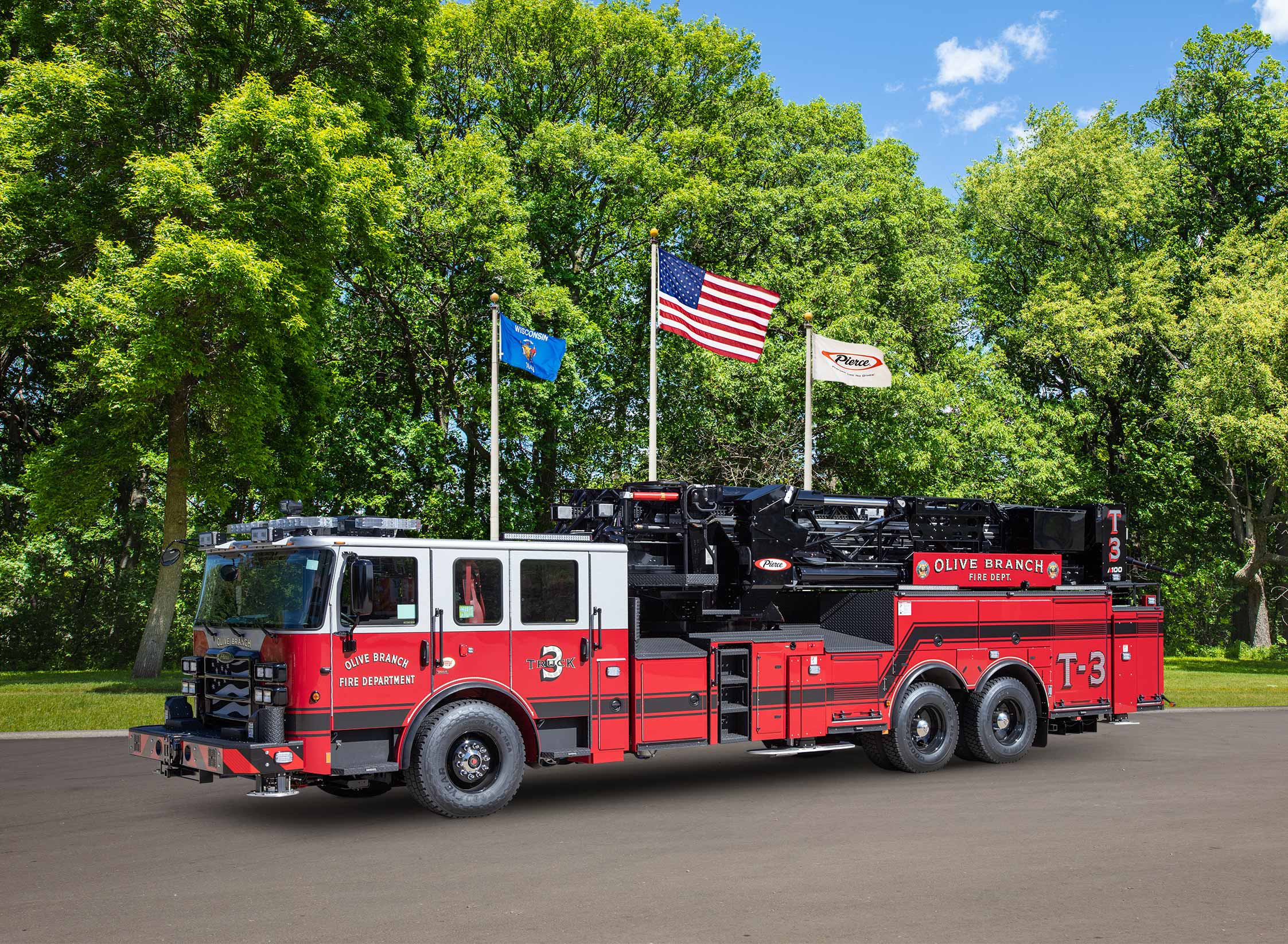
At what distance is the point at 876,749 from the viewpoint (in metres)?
13.9

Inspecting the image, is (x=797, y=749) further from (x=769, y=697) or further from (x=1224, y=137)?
(x=1224, y=137)

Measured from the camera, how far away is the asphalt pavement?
7223 millimetres

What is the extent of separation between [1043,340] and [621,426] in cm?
1474

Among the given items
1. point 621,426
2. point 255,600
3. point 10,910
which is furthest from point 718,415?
point 10,910

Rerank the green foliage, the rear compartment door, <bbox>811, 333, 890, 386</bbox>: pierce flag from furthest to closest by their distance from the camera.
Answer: the green foliage, <bbox>811, 333, 890, 386</bbox>: pierce flag, the rear compartment door

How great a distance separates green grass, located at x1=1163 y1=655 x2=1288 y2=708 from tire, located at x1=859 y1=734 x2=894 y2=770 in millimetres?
10997

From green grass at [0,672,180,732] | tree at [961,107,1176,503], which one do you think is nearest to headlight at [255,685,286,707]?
green grass at [0,672,180,732]

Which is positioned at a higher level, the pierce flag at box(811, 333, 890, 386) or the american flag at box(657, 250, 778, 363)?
the american flag at box(657, 250, 778, 363)

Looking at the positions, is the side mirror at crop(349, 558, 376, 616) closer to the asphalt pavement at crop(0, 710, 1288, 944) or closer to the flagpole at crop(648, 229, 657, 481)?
the asphalt pavement at crop(0, 710, 1288, 944)

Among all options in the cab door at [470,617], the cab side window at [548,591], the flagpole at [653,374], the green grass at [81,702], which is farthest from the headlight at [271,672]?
the green grass at [81,702]

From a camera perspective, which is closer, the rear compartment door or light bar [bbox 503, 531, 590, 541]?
light bar [bbox 503, 531, 590, 541]

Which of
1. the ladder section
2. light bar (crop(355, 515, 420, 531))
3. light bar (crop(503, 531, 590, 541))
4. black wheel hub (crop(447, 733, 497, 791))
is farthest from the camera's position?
the ladder section

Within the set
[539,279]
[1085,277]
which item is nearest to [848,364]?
[539,279]

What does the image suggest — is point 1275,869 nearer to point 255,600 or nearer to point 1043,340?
point 255,600
